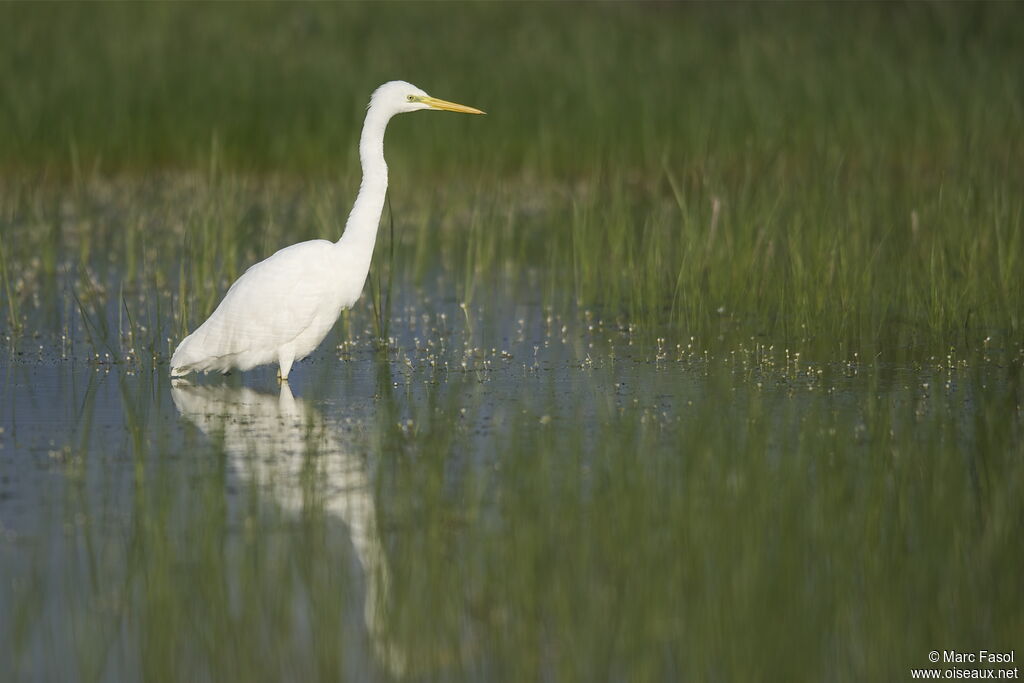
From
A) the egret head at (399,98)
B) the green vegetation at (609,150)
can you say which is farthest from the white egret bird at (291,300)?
the green vegetation at (609,150)

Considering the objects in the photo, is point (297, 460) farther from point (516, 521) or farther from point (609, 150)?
point (609, 150)

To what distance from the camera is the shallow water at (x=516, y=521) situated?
402cm

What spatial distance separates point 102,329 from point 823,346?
3922 mm

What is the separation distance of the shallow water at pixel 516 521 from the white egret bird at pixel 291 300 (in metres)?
0.20

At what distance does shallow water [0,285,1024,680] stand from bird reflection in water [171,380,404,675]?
18mm

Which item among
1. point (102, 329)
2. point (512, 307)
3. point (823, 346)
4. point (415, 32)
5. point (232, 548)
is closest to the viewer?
point (232, 548)

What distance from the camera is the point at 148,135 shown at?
44.2ft

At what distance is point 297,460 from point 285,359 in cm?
176

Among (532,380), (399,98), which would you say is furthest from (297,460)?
(399,98)

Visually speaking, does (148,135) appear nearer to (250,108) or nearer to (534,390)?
(250,108)

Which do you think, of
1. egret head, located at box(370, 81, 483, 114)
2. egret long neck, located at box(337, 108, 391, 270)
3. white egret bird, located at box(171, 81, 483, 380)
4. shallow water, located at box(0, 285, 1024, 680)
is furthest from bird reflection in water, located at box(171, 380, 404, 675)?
egret head, located at box(370, 81, 483, 114)

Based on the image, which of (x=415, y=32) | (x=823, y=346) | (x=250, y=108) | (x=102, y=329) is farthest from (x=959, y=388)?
(x=415, y=32)

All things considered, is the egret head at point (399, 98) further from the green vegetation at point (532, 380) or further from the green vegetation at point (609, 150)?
the green vegetation at point (609, 150)

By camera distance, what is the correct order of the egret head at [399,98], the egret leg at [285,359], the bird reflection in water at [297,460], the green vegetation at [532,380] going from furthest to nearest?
the egret head at [399,98] → the egret leg at [285,359] → the bird reflection in water at [297,460] → the green vegetation at [532,380]
